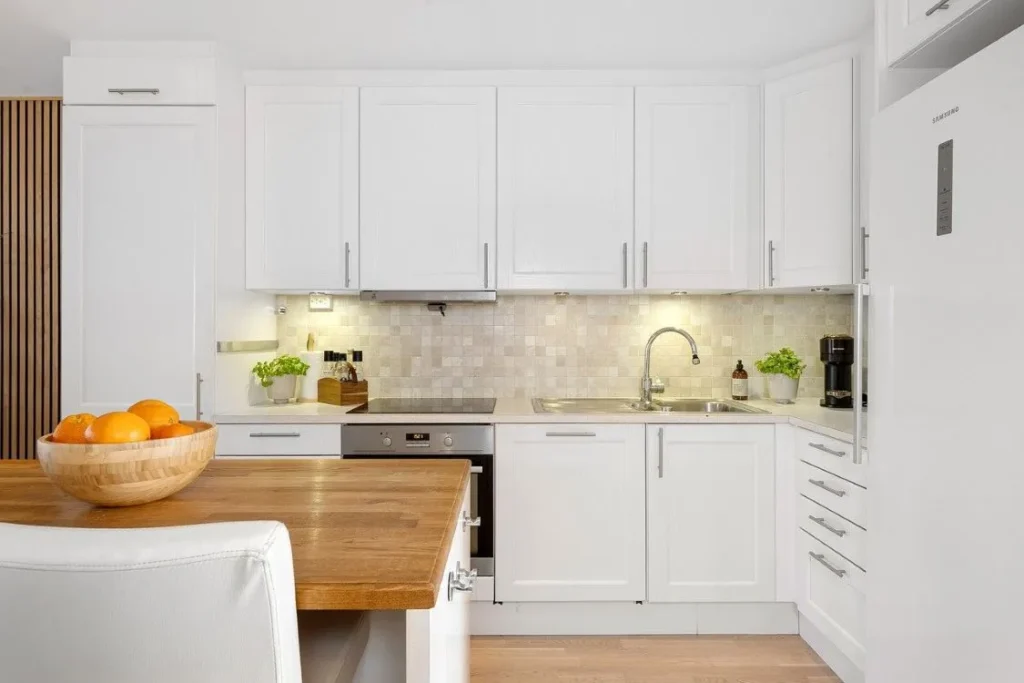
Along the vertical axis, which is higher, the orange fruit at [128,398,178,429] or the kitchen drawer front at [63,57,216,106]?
the kitchen drawer front at [63,57,216,106]

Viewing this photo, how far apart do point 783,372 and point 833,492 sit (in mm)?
812

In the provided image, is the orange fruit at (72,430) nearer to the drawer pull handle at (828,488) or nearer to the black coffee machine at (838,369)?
the drawer pull handle at (828,488)

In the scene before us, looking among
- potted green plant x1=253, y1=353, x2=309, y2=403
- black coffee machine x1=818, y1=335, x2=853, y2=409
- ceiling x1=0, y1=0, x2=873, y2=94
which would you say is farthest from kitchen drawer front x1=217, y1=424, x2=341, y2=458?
black coffee machine x1=818, y1=335, x2=853, y2=409

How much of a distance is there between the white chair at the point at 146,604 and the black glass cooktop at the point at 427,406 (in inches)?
77.3

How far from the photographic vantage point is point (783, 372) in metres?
2.99

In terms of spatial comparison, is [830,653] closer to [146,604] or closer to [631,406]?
[631,406]

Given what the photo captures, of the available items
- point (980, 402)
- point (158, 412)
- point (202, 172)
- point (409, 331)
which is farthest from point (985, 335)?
point (202, 172)

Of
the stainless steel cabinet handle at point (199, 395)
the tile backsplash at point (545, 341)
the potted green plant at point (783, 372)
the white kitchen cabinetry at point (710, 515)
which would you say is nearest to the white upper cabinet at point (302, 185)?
the tile backsplash at point (545, 341)

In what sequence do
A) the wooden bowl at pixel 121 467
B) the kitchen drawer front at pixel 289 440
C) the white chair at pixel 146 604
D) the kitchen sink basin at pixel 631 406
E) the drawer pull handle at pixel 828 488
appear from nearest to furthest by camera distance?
the white chair at pixel 146 604 → the wooden bowl at pixel 121 467 → the drawer pull handle at pixel 828 488 → the kitchen drawer front at pixel 289 440 → the kitchen sink basin at pixel 631 406

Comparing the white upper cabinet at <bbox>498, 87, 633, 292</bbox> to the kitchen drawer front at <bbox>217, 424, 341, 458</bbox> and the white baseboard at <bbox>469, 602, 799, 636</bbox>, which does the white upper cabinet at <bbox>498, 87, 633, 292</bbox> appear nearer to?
the kitchen drawer front at <bbox>217, 424, 341, 458</bbox>

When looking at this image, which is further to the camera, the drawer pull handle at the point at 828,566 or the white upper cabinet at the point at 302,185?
the white upper cabinet at the point at 302,185

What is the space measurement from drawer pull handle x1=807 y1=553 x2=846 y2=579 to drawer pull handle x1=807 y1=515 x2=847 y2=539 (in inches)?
4.6

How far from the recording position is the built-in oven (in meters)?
2.64

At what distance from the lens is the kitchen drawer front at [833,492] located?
7.00 ft
